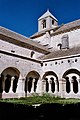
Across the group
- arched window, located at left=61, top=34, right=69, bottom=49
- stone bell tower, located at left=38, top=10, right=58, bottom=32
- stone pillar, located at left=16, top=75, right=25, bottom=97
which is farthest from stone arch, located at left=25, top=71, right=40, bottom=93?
stone bell tower, located at left=38, top=10, right=58, bottom=32

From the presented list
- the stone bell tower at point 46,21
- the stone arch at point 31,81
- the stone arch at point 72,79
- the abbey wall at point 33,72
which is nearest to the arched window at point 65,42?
the abbey wall at point 33,72

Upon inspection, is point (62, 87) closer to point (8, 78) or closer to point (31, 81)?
point (31, 81)

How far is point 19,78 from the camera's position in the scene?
62.2 ft

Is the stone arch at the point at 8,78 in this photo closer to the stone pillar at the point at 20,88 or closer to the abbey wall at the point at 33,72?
the abbey wall at the point at 33,72

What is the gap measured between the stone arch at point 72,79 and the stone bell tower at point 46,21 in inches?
701

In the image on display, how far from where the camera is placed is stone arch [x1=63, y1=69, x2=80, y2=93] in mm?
19527

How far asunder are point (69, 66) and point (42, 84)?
4.41 m

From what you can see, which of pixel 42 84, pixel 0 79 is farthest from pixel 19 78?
pixel 42 84

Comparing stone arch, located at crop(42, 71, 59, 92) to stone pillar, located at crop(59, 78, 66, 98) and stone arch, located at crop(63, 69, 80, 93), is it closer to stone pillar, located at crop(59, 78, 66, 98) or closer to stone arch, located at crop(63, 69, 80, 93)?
stone pillar, located at crop(59, 78, 66, 98)

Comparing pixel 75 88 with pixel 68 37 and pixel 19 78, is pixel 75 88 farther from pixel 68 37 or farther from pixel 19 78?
pixel 68 37

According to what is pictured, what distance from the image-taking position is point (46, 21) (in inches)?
1432

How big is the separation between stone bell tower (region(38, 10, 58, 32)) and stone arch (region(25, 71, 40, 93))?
1689 cm

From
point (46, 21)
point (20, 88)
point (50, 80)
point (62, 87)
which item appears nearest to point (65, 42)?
point (50, 80)

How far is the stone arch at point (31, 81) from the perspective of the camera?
2025 cm
